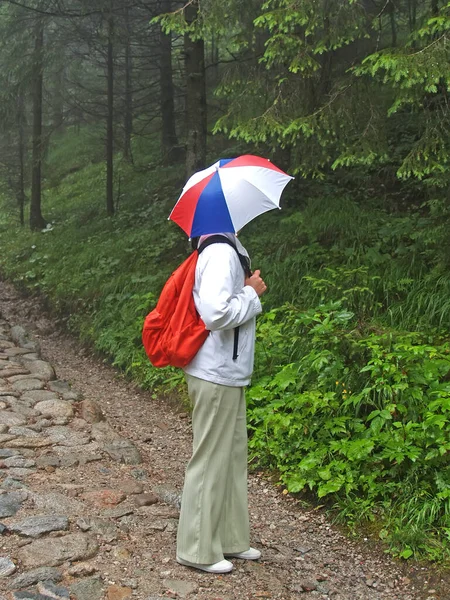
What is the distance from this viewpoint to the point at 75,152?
27656mm

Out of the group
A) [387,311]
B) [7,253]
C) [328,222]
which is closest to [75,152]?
[7,253]

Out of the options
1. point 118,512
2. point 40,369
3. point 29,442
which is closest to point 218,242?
point 118,512

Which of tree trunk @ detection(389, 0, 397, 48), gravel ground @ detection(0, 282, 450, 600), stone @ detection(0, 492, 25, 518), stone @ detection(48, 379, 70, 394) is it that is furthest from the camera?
stone @ detection(48, 379, 70, 394)

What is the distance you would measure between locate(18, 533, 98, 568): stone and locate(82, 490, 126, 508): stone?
1.85 ft

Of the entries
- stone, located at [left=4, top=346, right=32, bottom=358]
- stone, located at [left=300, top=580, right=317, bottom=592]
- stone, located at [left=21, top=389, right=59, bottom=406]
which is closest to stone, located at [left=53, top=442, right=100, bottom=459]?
stone, located at [left=21, top=389, right=59, bottom=406]

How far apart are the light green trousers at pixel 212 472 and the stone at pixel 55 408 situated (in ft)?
10.2

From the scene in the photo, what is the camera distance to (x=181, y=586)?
3.51 metres

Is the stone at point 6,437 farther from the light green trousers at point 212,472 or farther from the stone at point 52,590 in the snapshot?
the light green trousers at point 212,472

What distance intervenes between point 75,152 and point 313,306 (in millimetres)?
22522

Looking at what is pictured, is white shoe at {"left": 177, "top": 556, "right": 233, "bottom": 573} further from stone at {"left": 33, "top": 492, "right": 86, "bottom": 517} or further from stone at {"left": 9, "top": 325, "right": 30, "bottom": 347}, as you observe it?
stone at {"left": 9, "top": 325, "right": 30, "bottom": 347}

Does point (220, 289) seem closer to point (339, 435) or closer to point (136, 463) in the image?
point (339, 435)

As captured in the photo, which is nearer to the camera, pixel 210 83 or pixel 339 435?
pixel 339 435

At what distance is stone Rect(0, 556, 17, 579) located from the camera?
11.4 ft

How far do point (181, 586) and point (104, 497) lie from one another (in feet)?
4.40
